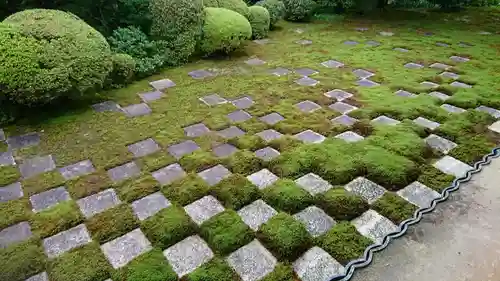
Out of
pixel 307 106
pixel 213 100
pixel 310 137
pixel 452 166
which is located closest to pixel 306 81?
pixel 307 106

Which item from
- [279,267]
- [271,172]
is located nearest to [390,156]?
[271,172]

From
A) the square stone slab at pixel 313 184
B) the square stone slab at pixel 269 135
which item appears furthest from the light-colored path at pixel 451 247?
the square stone slab at pixel 269 135

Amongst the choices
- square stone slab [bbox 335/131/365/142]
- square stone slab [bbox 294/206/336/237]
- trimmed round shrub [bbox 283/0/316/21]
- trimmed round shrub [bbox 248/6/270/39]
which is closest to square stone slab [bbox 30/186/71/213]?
square stone slab [bbox 294/206/336/237]

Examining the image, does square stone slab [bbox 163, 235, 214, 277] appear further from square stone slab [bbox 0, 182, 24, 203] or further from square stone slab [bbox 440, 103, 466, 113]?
square stone slab [bbox 440, 103, 466, 113]

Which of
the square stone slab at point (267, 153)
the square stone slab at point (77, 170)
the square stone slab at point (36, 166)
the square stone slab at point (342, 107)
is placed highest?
the square stone slab at point (36, 166)

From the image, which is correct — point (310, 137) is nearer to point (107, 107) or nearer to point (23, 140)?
point (107, 107)

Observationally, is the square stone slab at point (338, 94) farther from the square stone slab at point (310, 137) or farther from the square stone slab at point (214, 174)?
the square stone slab at point (214, 174)
